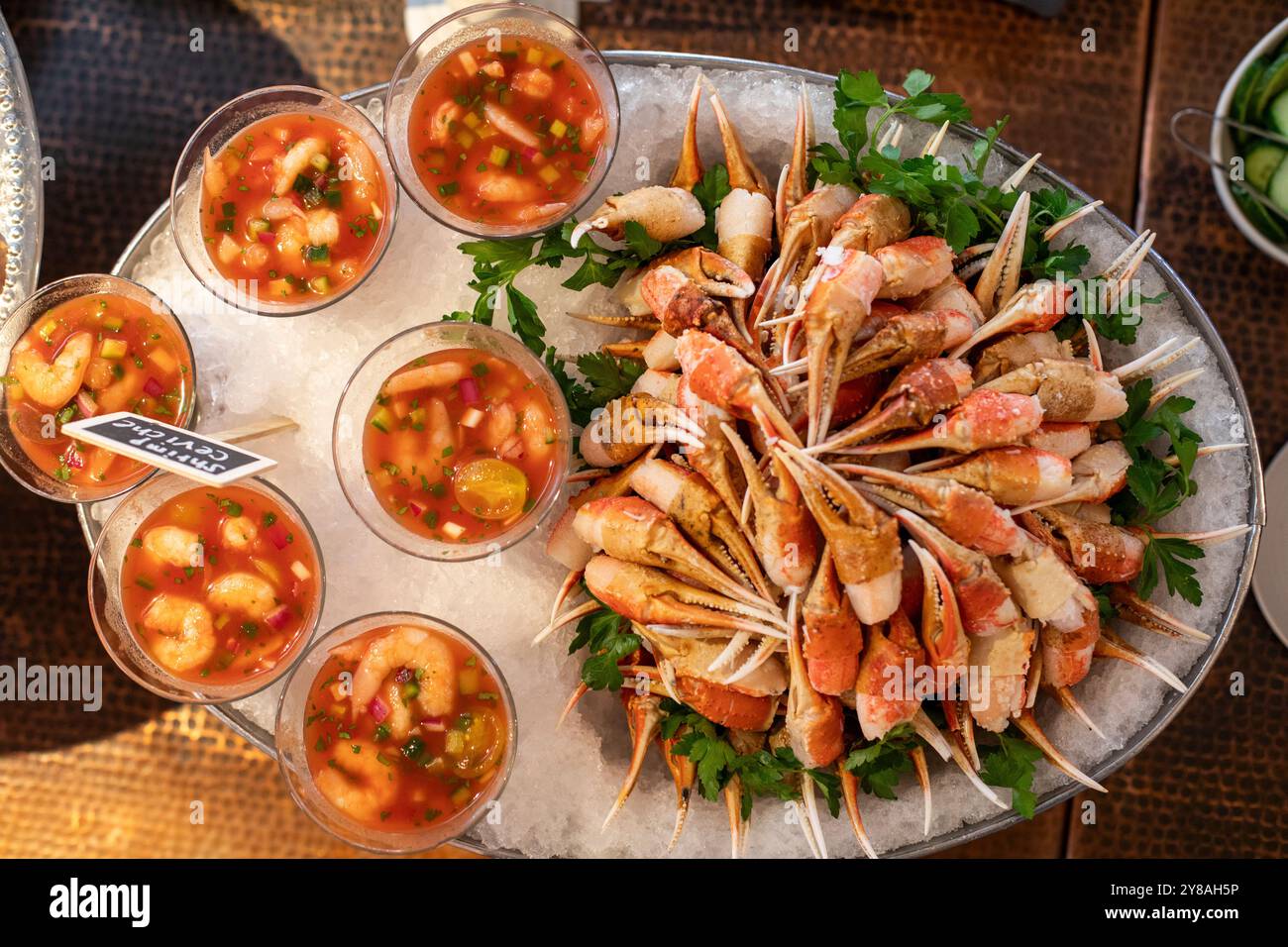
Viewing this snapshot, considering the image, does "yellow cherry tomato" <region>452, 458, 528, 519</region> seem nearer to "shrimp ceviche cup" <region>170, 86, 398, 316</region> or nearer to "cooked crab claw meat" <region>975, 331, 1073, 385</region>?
"shrimp ceviche cup" <region>170, 86, 398, 316</region>

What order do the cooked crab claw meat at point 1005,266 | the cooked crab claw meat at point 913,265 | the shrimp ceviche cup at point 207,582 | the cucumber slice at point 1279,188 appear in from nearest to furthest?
the cooked crab claw meat at point 913,265 < the cooked crab claw meat at point 1005,266 < the shrimp ceviche cup at point 207,582 < the cucumber slice at point 1279,188

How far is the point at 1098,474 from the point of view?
81.7 inches

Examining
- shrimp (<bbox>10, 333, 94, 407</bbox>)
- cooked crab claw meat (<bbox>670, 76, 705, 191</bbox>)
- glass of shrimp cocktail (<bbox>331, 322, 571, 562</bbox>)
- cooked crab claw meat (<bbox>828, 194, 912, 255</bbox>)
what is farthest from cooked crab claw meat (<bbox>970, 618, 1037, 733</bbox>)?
shrimp (<bbox>10, 333, 94, 407</bbox>)

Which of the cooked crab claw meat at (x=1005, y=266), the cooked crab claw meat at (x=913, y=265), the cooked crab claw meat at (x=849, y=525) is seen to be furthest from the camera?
the cooked crab claw meat at (x=1005, y=266)

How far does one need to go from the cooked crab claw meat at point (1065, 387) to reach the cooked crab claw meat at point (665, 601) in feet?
2.16

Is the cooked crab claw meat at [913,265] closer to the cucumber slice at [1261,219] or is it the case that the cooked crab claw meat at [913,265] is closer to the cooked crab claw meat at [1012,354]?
the cooked crab claw meat at [1012,354]

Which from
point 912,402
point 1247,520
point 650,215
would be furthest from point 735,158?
point 1247,520

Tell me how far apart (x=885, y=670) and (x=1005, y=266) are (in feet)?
2.89

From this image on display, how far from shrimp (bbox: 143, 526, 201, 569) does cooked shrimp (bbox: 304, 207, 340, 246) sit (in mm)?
704

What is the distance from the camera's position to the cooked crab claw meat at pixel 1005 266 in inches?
82.3

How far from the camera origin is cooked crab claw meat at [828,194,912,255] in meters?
2.01

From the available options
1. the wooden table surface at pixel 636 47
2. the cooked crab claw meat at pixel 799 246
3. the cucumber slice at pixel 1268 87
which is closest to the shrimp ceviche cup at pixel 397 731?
the wooden table surface at pixel 636 47
